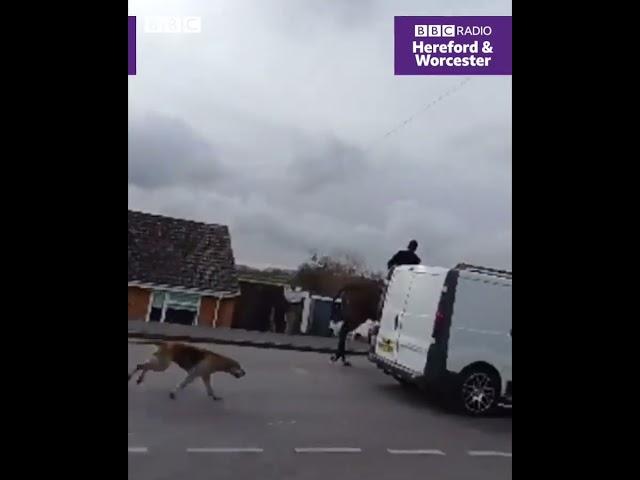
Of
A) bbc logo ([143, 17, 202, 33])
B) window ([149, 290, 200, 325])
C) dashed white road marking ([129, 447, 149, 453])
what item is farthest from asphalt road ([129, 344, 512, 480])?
bbc logo ([143, 17, 202, 33])

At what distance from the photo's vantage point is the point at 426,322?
9.46 feet

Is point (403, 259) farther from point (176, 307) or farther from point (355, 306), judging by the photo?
point (176, 307)

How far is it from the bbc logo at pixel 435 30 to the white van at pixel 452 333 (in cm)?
86

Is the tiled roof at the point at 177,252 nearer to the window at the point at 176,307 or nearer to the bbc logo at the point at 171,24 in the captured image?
the window at the point at 176,307

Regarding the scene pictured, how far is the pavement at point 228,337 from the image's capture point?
2033 mm

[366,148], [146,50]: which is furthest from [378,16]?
[146,50]

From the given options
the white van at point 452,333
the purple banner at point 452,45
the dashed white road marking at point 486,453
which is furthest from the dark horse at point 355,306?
the purple banner at point 452,45

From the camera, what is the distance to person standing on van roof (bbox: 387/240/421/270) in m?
2.15

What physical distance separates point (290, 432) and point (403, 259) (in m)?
0.79

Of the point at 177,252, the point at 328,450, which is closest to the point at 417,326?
the point at 328,450
